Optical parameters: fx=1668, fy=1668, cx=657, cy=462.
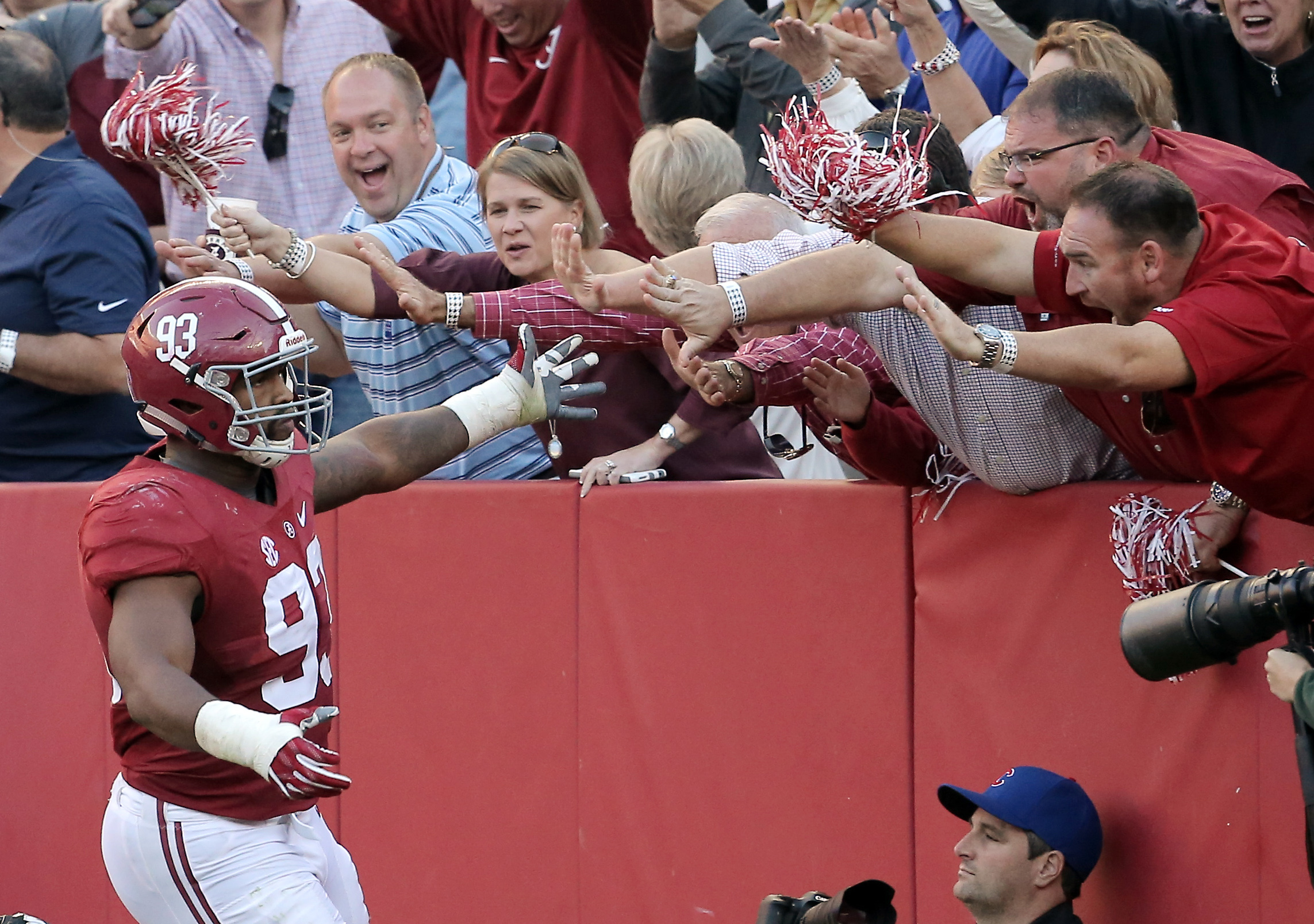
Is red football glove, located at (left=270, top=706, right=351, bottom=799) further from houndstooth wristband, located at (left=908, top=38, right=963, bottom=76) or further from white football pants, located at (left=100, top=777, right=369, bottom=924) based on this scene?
houndstooth wristband, located at (left=908, top=38, right=963, bottom=76)

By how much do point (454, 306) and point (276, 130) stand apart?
8.66ft

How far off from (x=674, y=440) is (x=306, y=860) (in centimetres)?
178

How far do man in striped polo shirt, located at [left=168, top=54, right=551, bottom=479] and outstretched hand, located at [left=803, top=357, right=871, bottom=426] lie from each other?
125 centimetres

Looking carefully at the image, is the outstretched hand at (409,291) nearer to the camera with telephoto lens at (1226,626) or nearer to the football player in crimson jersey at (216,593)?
the football player in crimson jersey at (216,593)

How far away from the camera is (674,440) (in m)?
5.21

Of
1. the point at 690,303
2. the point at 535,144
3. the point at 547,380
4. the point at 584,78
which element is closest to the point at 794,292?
the point at 690,303

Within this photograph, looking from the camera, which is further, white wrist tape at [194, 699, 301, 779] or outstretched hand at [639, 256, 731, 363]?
outstretched hand at [639, 256, 731, 363]

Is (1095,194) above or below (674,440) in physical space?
above

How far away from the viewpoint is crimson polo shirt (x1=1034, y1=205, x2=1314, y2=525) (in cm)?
336

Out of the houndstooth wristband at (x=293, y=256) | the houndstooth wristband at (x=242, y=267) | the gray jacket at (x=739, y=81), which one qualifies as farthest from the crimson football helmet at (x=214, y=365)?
the gray jacket at (x=739, y=81)

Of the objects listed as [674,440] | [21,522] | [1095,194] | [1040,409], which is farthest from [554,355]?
[21,522]

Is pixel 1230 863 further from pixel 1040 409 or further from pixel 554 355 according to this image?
pixel 554 355

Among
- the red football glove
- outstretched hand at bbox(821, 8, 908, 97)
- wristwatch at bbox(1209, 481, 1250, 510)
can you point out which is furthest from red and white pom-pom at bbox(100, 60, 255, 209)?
wristwatch at bbox(1209, 481, 1250, 510)

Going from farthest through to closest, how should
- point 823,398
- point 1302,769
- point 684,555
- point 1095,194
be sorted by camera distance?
1. point 684,555
2. point 823,398
3. point 1095,194
4. point 1302,769
